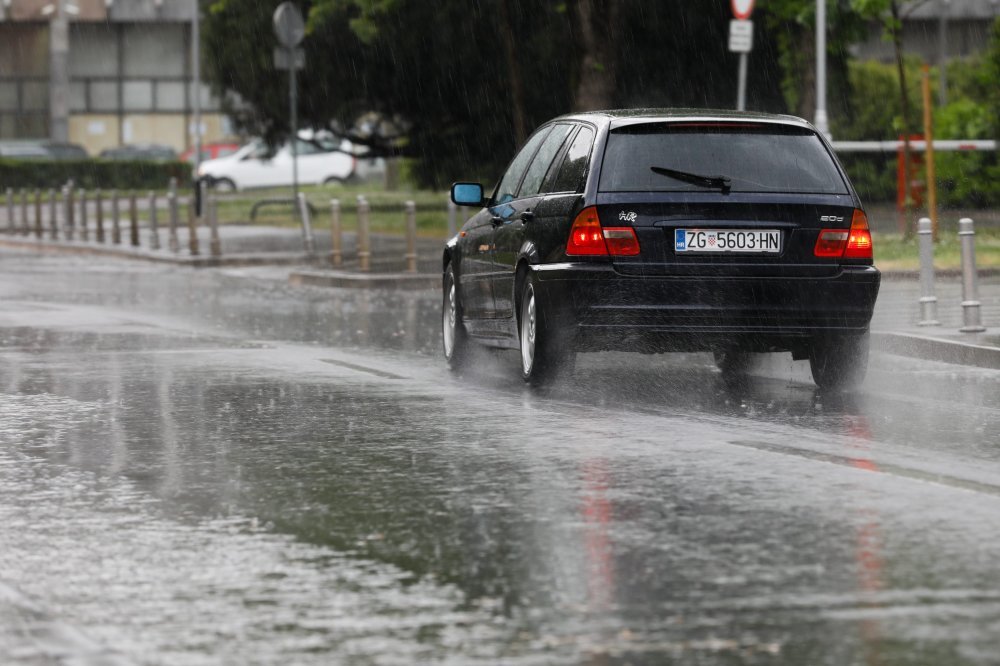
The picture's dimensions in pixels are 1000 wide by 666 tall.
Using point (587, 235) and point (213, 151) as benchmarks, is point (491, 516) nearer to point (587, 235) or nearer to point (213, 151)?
point (587, 235)

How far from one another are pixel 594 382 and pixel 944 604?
6.86 metres

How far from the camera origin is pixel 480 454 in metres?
9.56

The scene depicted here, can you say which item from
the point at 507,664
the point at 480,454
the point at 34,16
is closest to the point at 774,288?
the point at 480,454

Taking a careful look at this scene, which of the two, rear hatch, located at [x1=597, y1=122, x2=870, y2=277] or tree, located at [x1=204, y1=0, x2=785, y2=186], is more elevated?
tree, located at [x1=204, y1=0, x2=785, y2=186]

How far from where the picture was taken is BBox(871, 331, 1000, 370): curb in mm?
14148

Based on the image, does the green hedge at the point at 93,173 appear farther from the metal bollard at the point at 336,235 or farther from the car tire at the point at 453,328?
the car tire at the point at 453,328

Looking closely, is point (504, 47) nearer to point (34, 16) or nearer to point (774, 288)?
point (774, 288)

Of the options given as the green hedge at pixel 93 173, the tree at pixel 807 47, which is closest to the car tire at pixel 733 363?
the tree at pixel 807 47

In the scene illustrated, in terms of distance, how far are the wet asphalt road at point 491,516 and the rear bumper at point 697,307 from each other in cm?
41

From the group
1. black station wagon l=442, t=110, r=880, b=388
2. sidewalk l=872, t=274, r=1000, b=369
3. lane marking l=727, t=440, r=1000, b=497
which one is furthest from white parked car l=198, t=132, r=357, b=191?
lane marking l=727, t=440, r=1000, b=497

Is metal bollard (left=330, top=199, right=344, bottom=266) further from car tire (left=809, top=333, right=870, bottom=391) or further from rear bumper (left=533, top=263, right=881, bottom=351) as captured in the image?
rear bumper (left=533, top=263, right=881, bottom=351)

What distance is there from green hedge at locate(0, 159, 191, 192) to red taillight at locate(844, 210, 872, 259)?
52481mm

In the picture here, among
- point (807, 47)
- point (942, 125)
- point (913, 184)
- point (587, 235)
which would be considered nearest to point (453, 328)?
point (587, 235)

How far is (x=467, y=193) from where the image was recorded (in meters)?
13.9
